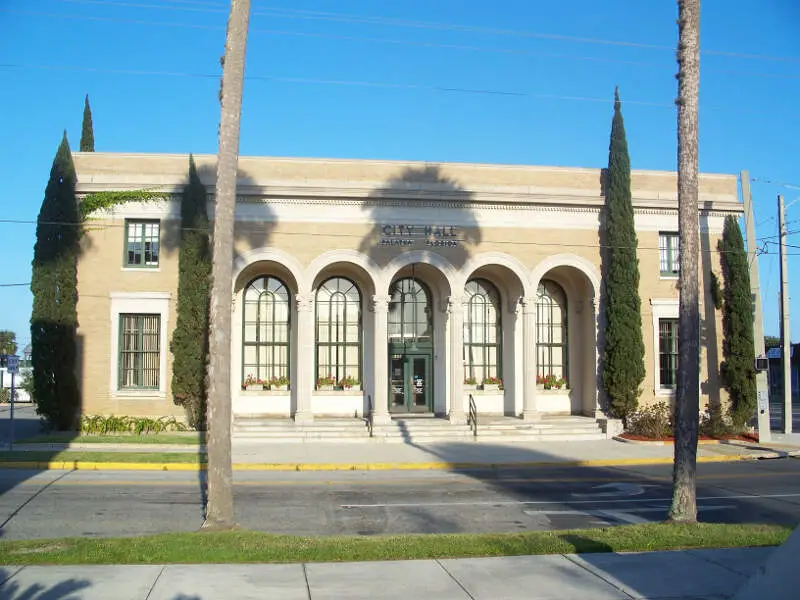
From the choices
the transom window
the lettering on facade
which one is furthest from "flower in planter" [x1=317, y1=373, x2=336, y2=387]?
the lettering on facade

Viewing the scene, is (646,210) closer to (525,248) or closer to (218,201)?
(525,248)

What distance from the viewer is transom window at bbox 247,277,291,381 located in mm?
27500

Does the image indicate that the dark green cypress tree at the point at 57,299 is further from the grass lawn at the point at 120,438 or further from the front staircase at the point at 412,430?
the front staircase at the point at 412,430

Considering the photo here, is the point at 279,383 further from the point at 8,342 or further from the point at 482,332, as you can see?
the point at 8,342

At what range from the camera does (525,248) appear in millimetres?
26859

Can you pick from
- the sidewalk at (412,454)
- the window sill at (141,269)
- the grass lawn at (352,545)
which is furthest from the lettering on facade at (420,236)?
the grass lawn at (352,545)

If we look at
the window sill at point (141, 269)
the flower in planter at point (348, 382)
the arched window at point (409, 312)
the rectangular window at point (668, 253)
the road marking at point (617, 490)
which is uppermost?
the rectangular window at point (668, 253)

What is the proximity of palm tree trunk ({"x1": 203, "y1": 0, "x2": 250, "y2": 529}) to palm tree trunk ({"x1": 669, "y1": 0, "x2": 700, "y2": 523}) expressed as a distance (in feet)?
21.2

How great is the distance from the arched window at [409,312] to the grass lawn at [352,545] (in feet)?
60.1

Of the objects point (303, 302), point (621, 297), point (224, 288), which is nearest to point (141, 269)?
point (303, 302)

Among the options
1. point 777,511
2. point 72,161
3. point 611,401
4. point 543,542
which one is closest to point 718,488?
point 777,511

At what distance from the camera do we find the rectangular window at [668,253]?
2789cm

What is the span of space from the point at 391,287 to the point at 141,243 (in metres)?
8.79

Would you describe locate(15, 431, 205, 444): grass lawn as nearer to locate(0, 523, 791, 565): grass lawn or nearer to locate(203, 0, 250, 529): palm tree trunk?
locate(203, 0, 250, 529): palm tree trunk
